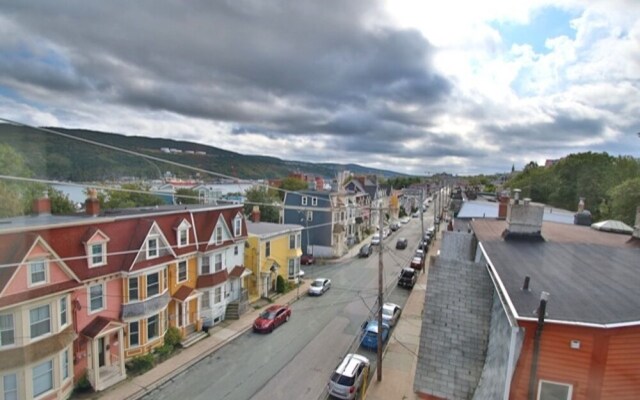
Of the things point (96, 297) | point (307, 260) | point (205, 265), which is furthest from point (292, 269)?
point (96, 297)

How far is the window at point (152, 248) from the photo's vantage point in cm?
1160

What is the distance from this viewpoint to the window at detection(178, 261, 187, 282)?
1305 cm

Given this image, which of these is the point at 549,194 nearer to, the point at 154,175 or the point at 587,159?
the point at 587,159

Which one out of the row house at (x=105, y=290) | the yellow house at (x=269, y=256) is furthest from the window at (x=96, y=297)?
the yellow house at (x=269, y=256)

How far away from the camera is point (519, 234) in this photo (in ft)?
27.6

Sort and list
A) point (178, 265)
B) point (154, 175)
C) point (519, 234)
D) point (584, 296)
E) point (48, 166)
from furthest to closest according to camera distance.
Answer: point (178, 265) < point (519, 234) < point (154, 175) < point (584, 296) < point (48, 166)

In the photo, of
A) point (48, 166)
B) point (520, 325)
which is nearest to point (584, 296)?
point (520, 325)

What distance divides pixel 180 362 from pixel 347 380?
5.91m

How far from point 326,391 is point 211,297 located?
662cm

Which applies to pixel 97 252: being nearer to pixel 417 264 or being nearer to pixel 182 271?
pixel 182 271

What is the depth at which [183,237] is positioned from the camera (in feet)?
43.4

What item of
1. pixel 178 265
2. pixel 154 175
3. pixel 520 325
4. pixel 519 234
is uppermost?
pixel 154 175

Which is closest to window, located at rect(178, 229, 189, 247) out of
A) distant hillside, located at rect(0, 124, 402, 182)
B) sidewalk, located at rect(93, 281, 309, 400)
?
sidewalk, located at rect(93, 281, 309, 400)

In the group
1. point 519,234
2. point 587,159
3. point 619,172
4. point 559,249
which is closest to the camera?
point 559,249
